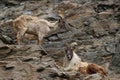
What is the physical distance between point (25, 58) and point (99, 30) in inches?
230

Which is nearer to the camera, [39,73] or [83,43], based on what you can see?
[39,73]

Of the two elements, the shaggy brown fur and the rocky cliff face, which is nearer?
the rocky cliff face

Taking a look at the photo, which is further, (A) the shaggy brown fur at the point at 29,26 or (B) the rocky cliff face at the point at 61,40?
(A) the shaggy brown fur at the point at 29,26

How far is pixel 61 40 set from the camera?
52.7 ft

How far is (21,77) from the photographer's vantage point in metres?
10.3

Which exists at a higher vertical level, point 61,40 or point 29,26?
point 29,26

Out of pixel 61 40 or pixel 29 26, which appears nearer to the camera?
pixel 29 26

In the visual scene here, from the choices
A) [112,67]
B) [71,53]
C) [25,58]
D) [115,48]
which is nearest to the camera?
[25,58]

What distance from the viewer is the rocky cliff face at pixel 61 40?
10.7 metres

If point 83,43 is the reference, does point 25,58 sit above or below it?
above

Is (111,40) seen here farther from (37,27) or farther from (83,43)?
(37,27)

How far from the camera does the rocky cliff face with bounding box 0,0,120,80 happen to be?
1073 cm

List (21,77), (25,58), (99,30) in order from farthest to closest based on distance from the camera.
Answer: (99,30)
(25,58)
(21,77)

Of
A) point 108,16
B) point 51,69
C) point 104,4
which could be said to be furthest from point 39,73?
point 104,4
